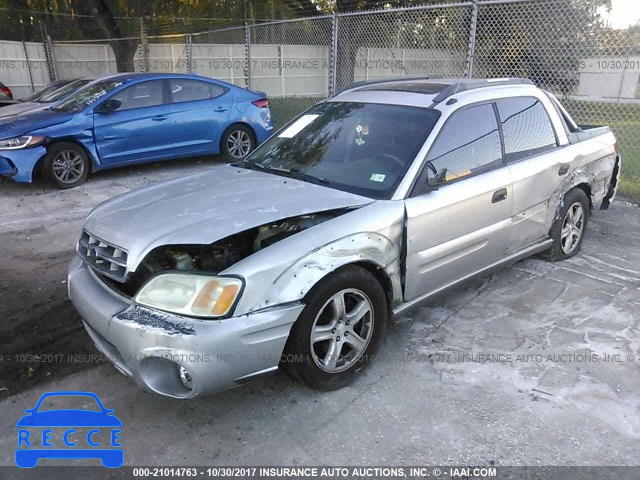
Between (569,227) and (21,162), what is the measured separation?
6.59 metres

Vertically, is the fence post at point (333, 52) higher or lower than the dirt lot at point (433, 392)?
higher

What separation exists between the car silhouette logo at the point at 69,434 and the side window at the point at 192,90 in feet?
20.3

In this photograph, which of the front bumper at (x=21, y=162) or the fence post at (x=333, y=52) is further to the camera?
the fence post at (x=333, y=52)

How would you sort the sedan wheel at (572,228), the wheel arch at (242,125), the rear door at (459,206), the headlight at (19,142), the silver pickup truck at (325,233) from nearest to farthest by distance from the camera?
the silver pickup truck at (325,233), the rear door at (459,206), the sedan wheel at (572,228), the headlight at (19,142), the wheel arch at (242,125)

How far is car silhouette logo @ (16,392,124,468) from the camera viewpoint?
2586 millimetres

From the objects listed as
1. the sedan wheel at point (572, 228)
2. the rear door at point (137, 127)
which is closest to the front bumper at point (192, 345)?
the sedan wheel at point (572, 228)

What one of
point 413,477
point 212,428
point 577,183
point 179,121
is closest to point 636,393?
point 413,477

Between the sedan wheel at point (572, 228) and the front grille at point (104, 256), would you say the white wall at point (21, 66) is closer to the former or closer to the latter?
the front grille at point (104, 256)

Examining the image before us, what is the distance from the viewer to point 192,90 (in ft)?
27.7

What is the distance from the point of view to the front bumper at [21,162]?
22.5 ft

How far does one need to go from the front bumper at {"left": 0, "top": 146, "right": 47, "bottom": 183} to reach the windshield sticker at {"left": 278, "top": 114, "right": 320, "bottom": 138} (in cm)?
438

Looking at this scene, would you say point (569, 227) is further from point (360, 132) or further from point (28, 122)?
point (28, 122)

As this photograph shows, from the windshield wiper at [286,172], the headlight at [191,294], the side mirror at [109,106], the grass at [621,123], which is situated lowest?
the grass at [621,123]

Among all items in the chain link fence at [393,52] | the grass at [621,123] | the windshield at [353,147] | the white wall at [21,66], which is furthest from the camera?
the white wall at [21,66]
